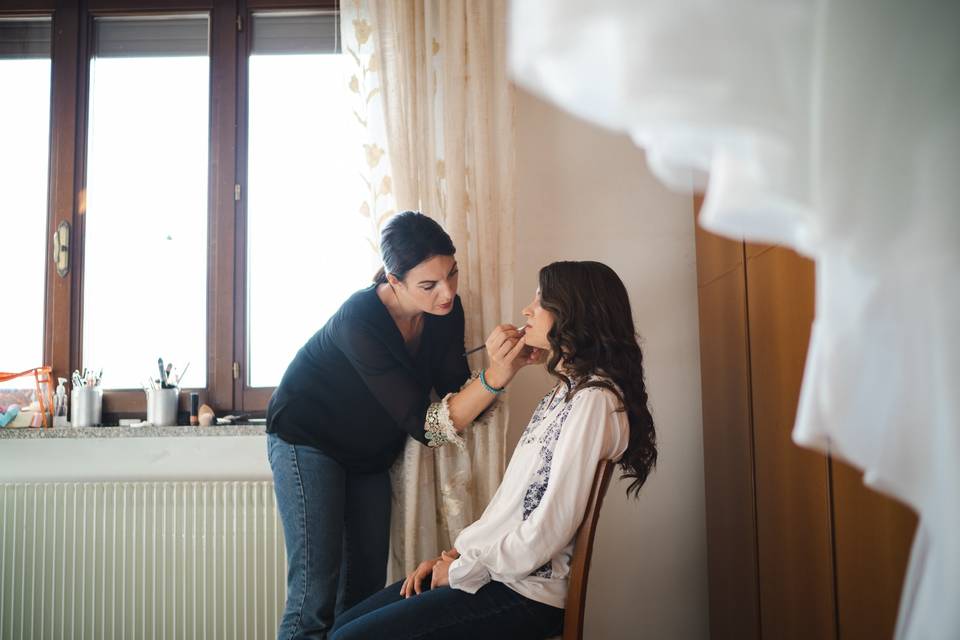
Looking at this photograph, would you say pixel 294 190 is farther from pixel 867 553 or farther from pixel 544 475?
pixel 867 553

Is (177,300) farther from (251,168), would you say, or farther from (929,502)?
(929,502)

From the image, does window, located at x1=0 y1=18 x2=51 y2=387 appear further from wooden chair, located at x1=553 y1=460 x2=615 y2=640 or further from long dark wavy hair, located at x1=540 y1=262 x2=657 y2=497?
wooden chair, located at x1=553 y1=460 x2=615 y2=640

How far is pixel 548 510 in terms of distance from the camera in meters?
1.21

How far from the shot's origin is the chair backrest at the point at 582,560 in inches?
47.6

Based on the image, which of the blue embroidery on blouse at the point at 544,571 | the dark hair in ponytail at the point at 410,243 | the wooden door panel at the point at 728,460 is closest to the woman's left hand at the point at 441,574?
the blue embroidery on blouse at the point at 544,571

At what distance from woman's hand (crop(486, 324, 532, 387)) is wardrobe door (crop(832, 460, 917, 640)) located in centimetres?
71

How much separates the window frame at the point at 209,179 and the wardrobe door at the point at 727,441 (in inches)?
57.1

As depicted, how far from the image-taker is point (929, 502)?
51 centimetres

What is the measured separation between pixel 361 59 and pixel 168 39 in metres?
0.86

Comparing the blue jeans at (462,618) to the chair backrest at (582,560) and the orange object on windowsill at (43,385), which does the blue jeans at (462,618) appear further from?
the orange object on windowsill at (43,385)

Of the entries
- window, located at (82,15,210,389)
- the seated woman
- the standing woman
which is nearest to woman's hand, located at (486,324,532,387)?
the standing woman

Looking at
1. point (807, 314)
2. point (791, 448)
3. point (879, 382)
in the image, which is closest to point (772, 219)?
point (879, 382)

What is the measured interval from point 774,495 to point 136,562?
1.88 meters

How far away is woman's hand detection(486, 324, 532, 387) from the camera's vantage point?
159cm
